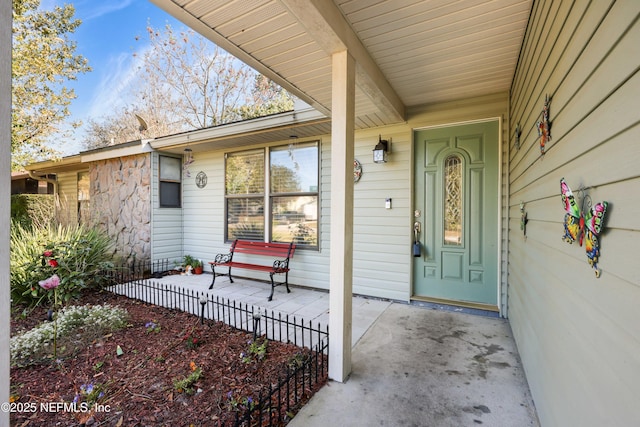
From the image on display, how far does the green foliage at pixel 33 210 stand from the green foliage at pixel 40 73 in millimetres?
1022

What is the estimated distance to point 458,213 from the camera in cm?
363

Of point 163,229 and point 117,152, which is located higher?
point 117,152

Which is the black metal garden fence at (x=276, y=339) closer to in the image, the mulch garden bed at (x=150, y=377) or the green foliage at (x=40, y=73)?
the mulch garden bed at (x=150, y=377)

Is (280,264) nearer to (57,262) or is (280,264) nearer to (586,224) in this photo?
(57,262)

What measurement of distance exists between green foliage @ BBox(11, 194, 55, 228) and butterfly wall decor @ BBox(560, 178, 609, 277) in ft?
20.6

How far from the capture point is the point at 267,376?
2.12m

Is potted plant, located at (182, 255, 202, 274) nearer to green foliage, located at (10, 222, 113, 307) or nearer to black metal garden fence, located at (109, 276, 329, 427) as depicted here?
black metal garden fence, located at (109, 276, 329, 427)

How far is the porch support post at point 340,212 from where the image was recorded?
6.87 feet

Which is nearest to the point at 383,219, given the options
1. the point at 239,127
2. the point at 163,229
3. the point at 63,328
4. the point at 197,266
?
the point at 239,127

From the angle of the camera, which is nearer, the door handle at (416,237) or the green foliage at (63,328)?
the green foliage at (63,328)

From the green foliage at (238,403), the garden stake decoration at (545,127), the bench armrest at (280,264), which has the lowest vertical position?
the green foliage at (238,403)

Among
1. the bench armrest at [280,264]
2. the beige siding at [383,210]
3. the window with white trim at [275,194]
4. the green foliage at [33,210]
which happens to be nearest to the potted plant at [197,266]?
the window with white trim at [275,194]

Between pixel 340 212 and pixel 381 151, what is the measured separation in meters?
2.08

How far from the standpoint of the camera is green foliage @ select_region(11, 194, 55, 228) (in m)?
4.89
